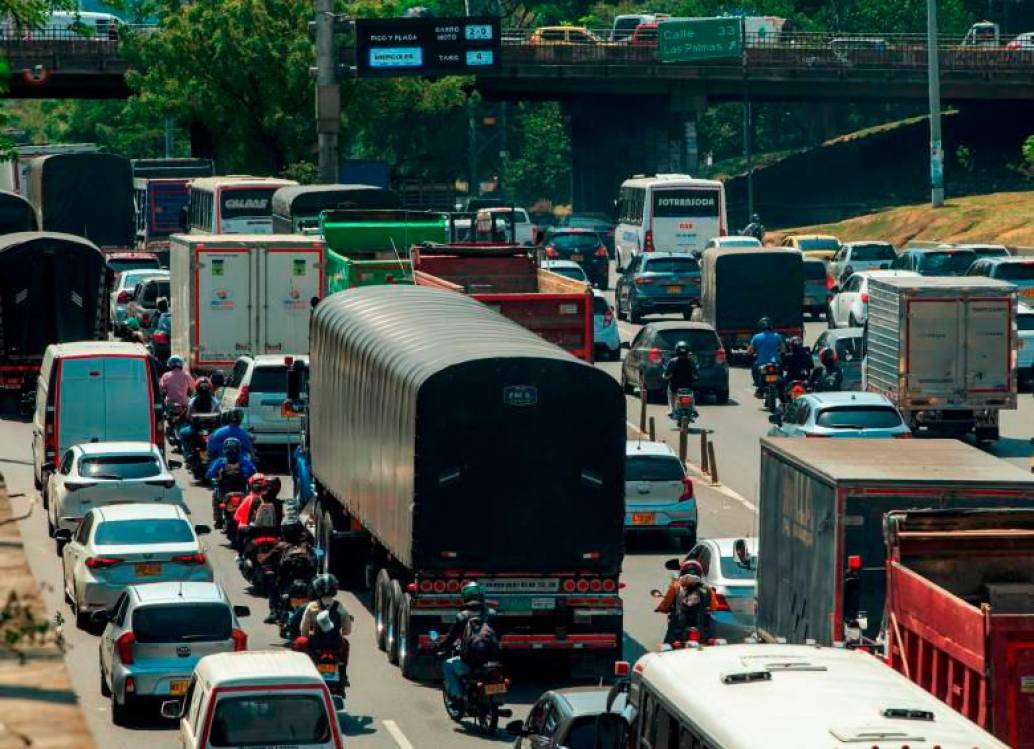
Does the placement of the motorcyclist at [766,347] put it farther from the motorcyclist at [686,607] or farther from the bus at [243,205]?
the motorcyclist at [686,607]

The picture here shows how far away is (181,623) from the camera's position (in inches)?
823

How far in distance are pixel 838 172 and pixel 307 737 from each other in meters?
88.5

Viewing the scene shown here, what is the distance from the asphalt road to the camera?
20.8 m

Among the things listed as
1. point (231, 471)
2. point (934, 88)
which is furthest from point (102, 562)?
point (934, 88)

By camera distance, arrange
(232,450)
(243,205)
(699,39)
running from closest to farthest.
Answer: (232,450) < (243,205) < (699,39)

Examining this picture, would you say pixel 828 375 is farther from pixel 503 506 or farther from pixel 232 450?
pixel 503 506

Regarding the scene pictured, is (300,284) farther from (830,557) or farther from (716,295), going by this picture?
(830,557)

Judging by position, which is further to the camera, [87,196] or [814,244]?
[814,244]

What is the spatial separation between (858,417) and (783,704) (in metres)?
20.9

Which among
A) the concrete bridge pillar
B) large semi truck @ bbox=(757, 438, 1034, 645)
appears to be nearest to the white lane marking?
large semi truck @ bbox=(757, 438, 1034, 645)

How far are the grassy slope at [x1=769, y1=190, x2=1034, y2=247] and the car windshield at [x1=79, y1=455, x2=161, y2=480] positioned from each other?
48.4m

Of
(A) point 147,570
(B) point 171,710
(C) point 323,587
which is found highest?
(C) point 323,587

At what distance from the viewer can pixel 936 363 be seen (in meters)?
37.9

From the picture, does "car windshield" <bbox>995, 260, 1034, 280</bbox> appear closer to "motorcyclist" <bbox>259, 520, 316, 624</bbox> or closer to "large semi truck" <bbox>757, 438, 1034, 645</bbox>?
"motorcyclist" <bbox>259, 520, 316, 624</bbox>
